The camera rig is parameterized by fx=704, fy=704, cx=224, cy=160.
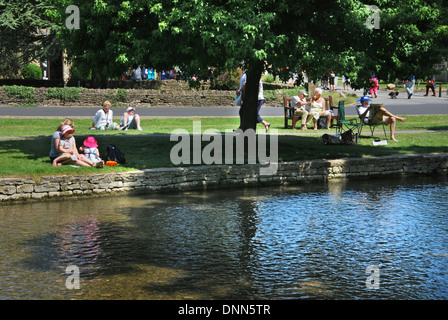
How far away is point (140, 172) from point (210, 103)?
19.7 m

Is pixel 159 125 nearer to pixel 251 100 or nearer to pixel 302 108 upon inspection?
pixel 302 108

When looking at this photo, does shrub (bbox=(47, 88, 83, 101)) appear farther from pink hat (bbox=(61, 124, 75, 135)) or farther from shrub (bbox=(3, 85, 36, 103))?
pink hat (bbox=(61, 124, 75, 135))

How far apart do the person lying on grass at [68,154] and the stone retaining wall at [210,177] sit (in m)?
1.00

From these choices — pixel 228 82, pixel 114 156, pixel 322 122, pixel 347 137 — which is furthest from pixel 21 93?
pixel 114 156

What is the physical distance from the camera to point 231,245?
899 centimetres

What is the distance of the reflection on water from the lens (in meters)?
7.20

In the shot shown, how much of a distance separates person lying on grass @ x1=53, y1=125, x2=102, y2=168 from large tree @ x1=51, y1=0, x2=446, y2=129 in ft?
5.58

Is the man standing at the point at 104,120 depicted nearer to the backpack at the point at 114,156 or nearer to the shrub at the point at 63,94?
the backpack at the point at 114,156

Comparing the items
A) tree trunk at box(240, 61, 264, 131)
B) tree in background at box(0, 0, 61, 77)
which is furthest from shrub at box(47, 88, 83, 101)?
tree trunk at box(240, 61, 264, 131)

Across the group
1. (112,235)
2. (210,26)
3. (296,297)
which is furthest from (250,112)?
(296,297)

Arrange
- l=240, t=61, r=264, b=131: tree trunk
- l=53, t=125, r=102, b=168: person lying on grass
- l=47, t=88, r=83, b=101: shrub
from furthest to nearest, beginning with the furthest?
l=47, t=88, r=83, b=101: shrub, l=240, t=61, r=264, b=131: tree trunk, l=53, t=125, r=102, b=168: person lying on grass

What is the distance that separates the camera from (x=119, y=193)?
1250cm

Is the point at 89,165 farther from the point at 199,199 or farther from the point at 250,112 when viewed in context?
the point at 250,112

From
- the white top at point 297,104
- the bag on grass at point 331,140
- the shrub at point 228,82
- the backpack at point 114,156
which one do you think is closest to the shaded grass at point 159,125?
the white top at point 297,104
